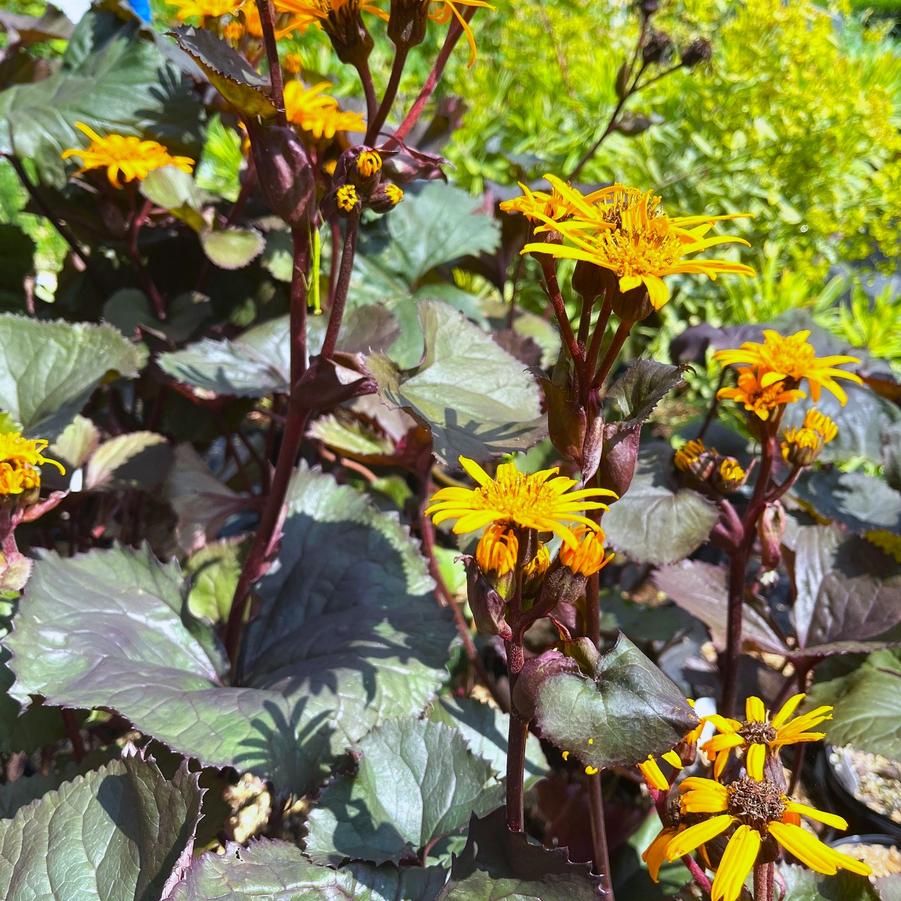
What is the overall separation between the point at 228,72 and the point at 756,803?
731mm

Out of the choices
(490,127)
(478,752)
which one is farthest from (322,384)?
(490,127)

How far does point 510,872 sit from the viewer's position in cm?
63

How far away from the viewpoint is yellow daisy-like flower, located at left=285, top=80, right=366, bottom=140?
1.12 m

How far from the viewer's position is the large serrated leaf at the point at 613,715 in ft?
1.70

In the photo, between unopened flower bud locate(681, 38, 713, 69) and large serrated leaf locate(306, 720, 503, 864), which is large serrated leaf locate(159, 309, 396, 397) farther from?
unopened flower bud locate(681, 38, 713, 69)

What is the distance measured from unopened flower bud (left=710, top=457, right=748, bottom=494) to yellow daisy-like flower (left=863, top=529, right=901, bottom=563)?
337 mm

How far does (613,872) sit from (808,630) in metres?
0.43

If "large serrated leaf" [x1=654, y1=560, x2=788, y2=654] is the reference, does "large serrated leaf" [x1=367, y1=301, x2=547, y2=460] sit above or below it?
above

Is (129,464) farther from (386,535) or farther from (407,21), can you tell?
(407,21)

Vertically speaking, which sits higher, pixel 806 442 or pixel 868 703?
pixel 806 442

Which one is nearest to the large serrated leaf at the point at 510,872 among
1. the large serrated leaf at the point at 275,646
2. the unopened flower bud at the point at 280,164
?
the large serrated leaf at the point at 275,646

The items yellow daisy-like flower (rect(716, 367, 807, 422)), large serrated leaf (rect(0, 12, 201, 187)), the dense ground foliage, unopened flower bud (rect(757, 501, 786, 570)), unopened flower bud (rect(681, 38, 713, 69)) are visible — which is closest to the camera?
the dense ground foliage

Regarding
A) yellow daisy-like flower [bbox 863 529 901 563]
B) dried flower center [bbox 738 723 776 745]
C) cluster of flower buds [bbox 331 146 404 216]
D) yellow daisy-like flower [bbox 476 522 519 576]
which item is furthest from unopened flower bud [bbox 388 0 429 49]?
yellow daisy-like flower [bbox 863 529 901 563]

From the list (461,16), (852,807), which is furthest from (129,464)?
(852,807)
